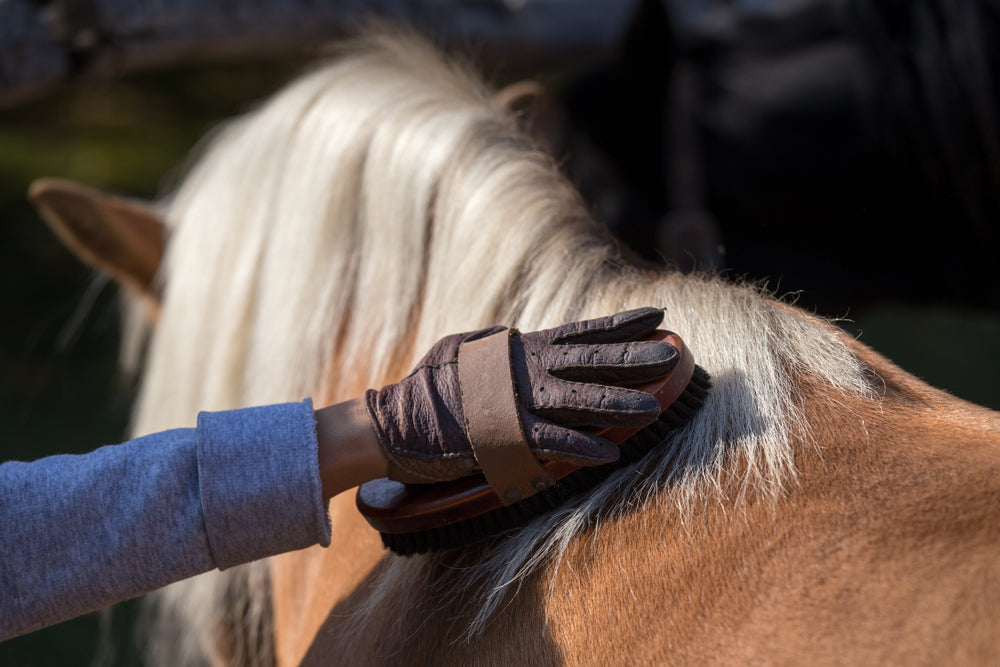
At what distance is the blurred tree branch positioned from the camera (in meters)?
1.54

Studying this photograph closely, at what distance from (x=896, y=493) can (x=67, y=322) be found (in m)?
4.11

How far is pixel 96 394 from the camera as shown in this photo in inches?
122

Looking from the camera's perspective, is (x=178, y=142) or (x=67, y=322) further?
(x=178, y=142)

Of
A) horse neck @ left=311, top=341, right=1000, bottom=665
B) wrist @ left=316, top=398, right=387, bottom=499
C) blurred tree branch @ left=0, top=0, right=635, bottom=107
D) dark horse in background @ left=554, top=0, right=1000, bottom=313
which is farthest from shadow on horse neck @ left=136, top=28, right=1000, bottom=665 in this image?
dark horse in background @ left=554, top=0, right=1000, bottom=313

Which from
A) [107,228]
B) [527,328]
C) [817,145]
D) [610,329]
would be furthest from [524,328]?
[817,145]

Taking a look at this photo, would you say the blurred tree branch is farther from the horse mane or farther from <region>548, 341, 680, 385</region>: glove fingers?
<region>548, 341, 680, 385</region>: glove fingers

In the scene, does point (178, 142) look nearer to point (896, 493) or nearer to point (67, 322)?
point (67, 322)

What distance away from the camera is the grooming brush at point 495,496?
22.9 inches

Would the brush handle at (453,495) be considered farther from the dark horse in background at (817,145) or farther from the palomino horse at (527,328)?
the dark horse in background at (817,145)

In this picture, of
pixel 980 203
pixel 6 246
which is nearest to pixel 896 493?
pixel 980 203

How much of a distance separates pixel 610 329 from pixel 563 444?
96 mm

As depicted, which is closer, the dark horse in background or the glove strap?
the glove strap

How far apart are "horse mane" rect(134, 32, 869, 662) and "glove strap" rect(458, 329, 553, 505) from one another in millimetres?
64

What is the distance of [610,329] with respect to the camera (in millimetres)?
573
